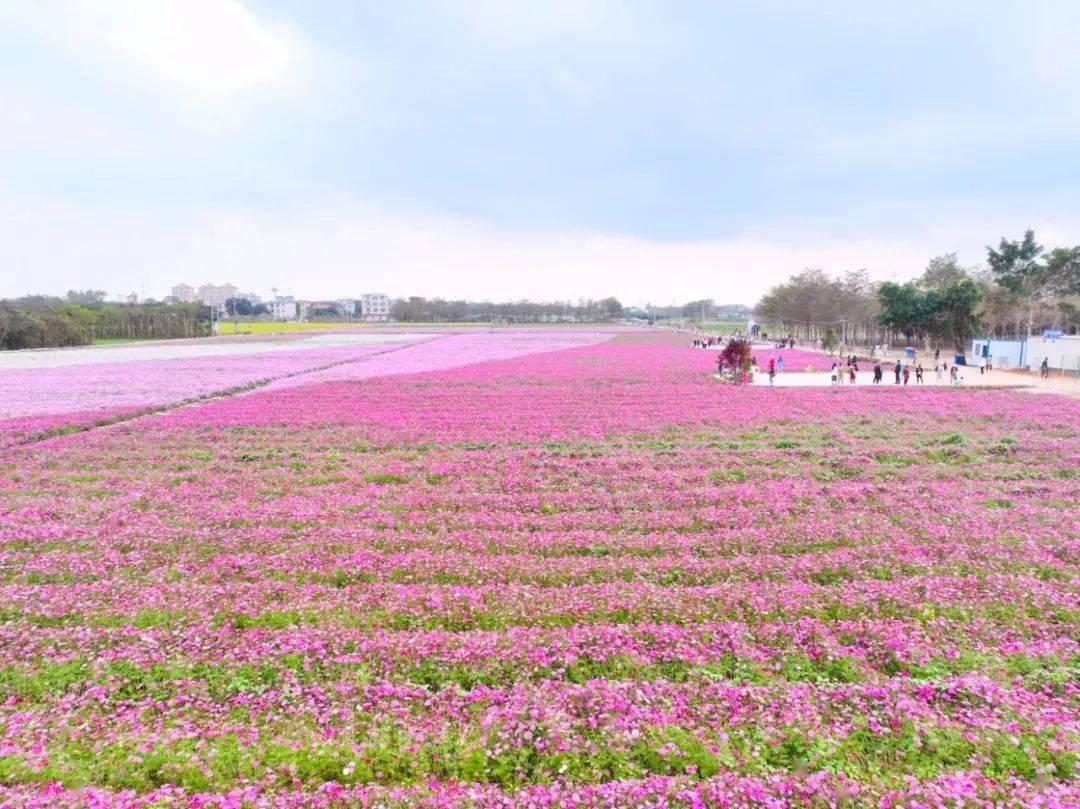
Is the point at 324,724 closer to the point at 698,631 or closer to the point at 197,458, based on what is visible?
→ the point at 698,631

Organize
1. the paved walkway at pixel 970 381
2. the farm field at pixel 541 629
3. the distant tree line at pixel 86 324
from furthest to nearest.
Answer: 1. the distant tree line at pixel 86 324
2. the paved walkway at pixel 970 381
3. the farm field at pixel 541 629

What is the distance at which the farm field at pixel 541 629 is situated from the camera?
15.8ft

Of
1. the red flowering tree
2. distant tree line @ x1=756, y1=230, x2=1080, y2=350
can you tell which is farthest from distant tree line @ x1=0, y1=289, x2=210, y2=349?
distant tree line @ x1=756, y1=230, x2=1080, y2=350

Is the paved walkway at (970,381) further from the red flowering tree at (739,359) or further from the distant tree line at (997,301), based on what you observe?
the distant tree line at (997,301)

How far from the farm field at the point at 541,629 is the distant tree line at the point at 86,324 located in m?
75.4

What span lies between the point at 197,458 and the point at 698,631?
47.2 ft

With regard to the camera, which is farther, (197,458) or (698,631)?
(197,458)

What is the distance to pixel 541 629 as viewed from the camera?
23.0 feet

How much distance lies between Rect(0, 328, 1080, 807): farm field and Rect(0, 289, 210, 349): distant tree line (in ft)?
247

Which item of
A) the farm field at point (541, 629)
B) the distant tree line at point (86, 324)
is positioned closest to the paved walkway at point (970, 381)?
the farm field at point (541, 629)

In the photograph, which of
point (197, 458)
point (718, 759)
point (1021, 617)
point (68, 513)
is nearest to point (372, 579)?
point (718, 759)

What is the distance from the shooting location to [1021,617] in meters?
7.21

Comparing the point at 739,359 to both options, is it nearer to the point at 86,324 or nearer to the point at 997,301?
the point at 997,301

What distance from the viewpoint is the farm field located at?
4820 mm
